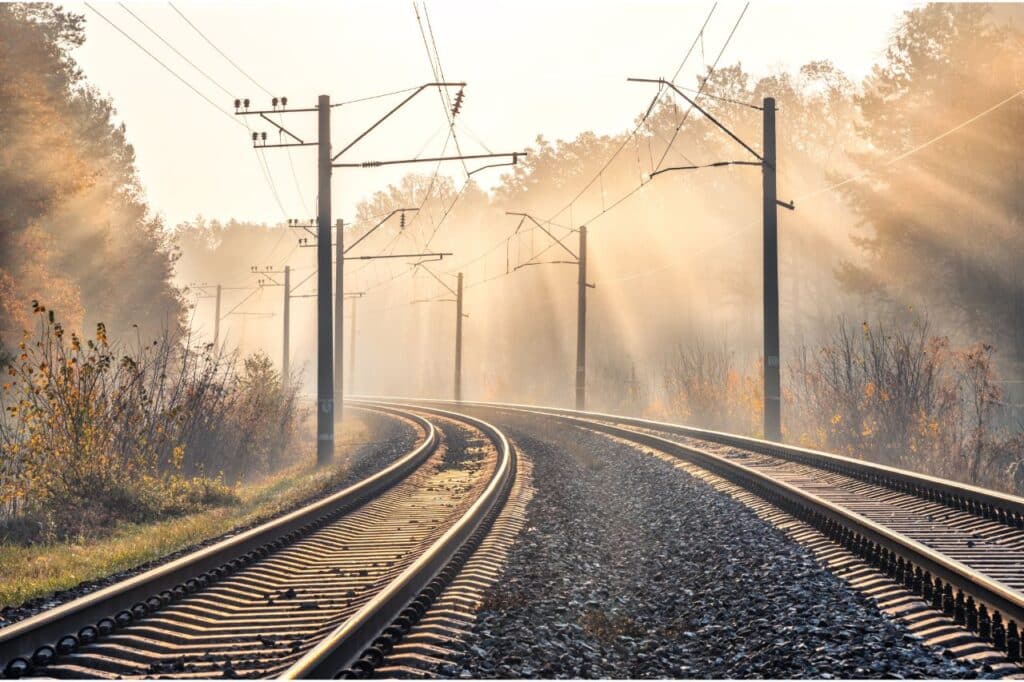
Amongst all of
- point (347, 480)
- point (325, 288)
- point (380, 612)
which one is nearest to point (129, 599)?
point (380, 612)

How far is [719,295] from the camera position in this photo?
61.1 m

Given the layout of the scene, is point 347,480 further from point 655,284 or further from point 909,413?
point 655,284

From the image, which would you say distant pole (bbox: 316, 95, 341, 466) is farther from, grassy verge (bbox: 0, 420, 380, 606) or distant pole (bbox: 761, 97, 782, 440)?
distant pole (bbox: 761, 97, 782, 440)

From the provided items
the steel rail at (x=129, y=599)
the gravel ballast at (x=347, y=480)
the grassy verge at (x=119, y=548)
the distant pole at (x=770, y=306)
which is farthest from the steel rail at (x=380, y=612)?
the distant pole at (x=770, y=306)

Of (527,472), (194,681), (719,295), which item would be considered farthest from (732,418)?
(719,295)

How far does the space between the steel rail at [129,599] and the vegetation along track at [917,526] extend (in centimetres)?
504

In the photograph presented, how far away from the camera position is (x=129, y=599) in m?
Result: 6.35

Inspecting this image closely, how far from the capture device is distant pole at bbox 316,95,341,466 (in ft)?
67.1

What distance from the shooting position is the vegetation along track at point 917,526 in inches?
230

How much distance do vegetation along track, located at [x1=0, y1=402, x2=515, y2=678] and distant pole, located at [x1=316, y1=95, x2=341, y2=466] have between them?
366 inches

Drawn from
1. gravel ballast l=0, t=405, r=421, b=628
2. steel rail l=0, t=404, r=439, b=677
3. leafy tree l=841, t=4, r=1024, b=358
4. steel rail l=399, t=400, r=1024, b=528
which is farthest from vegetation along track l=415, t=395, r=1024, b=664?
leafy tree l=841, t=4, r=1024, b=358

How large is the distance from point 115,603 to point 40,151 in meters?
27.9

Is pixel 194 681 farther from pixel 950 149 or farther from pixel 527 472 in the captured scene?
pixel 950 149

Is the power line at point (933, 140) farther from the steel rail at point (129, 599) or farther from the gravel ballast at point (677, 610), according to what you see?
the steel rail at point (129, 599)
